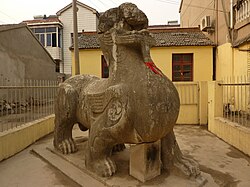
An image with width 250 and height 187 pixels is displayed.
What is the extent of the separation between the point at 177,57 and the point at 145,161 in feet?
27.6

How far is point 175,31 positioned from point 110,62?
30.6 ft

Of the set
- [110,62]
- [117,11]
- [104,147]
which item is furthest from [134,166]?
[117,11]

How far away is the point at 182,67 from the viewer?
10727 millimetres

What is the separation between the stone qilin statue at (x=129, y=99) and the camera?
2.60 metres

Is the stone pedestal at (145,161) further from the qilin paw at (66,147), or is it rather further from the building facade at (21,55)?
the building facade at (21,55)

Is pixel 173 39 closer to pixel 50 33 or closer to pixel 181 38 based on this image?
pixel 181 38

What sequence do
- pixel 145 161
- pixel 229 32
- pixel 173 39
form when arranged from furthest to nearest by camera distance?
1. pixel 173 39
2. pixel 229 32
3. pixel 145 161

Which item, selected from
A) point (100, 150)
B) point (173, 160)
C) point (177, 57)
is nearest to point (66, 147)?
point (100, 150)

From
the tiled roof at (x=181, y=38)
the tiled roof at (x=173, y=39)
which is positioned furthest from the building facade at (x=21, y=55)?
the tiled roof at (x=181, y=38)

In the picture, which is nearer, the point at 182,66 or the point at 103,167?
the point at 103,167

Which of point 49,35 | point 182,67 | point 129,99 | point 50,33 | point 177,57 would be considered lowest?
point 129,99

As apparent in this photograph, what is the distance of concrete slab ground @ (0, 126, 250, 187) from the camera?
295 cm

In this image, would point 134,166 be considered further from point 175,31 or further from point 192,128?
point 175,31

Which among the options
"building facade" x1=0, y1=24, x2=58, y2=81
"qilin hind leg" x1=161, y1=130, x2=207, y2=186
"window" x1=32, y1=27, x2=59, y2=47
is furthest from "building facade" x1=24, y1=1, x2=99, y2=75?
"qilin hind leg" x1=161, y1=130, x2=207, y2=186
